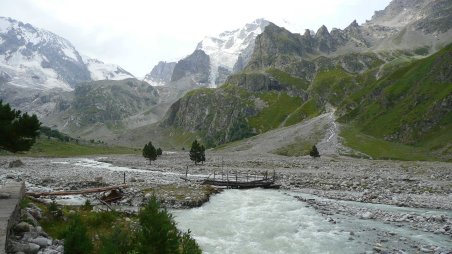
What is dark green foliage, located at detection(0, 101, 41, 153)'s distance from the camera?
96.3 ft

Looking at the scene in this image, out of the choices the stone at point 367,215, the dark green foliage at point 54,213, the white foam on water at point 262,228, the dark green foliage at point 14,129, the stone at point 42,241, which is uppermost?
the dark green foliage at point 14,129

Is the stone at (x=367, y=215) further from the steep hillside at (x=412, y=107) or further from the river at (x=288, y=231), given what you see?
the steep hillside at (x=412, y=107)

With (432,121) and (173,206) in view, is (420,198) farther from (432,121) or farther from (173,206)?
(432,121)

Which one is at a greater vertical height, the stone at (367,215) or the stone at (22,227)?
the stone at (22,227)

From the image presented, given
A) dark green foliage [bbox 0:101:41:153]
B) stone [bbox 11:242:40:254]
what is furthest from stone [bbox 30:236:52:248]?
dark green foliage [bbox 0:101:41:153]

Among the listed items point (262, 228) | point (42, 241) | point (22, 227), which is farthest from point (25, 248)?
point (262, 228)

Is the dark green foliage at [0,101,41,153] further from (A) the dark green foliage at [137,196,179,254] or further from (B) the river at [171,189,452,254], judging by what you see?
(A) the dark green foliage at [137,196,179,254]

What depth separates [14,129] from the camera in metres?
29.7

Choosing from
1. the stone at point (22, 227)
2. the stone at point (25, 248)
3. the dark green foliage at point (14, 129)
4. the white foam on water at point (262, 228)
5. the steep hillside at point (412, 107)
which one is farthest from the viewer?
the steep hillside at point (412, 107)

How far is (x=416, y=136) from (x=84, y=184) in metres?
125

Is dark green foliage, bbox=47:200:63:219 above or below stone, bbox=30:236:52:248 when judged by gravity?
above

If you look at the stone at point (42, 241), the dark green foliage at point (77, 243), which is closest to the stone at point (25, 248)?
the stone at point (42, 241)

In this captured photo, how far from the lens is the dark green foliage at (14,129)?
96.3 feet

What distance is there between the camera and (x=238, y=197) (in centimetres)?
5050
